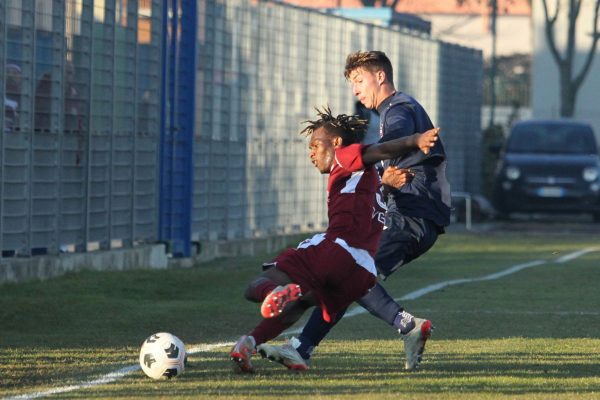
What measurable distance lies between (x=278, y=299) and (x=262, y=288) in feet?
0.68

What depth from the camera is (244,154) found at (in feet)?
64.9

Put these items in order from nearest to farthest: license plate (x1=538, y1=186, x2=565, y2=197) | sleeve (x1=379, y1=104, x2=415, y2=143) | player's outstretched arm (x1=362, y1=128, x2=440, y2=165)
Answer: player's outstretched arm (x1=362, y1=128, x2=440, y2=165) < sleeve (x1=379, y1=104, x2=415, y2=143) < license plate (x1=538, y1=186, x2=565, y2=197)

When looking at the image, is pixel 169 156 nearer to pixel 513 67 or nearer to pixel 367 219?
pixel 367 219

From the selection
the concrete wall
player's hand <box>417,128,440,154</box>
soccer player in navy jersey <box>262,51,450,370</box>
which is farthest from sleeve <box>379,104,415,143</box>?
the concrete wall

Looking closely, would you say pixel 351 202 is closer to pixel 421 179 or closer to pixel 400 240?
pixel 400 240

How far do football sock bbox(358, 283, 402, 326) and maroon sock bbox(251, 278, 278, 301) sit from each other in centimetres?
86

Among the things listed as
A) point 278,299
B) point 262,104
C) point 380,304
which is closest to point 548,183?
point 262,104

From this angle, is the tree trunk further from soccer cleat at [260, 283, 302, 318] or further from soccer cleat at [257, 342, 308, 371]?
soccer cleat at [260, 283, 302, 318]

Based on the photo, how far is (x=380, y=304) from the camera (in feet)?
27.7

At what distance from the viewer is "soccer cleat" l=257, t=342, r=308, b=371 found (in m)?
8.11

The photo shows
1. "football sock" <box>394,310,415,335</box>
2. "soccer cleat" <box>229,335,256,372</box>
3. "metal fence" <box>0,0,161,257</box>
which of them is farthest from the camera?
"metal fence" <box>0,0,161,257</box>

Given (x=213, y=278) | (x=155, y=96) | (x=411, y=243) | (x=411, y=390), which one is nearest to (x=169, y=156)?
(x=155, y=96)

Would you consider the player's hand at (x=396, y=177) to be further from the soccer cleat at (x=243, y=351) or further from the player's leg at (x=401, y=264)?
the soccer cleat at (x=243, y=351)

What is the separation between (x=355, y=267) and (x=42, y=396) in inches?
68.0
